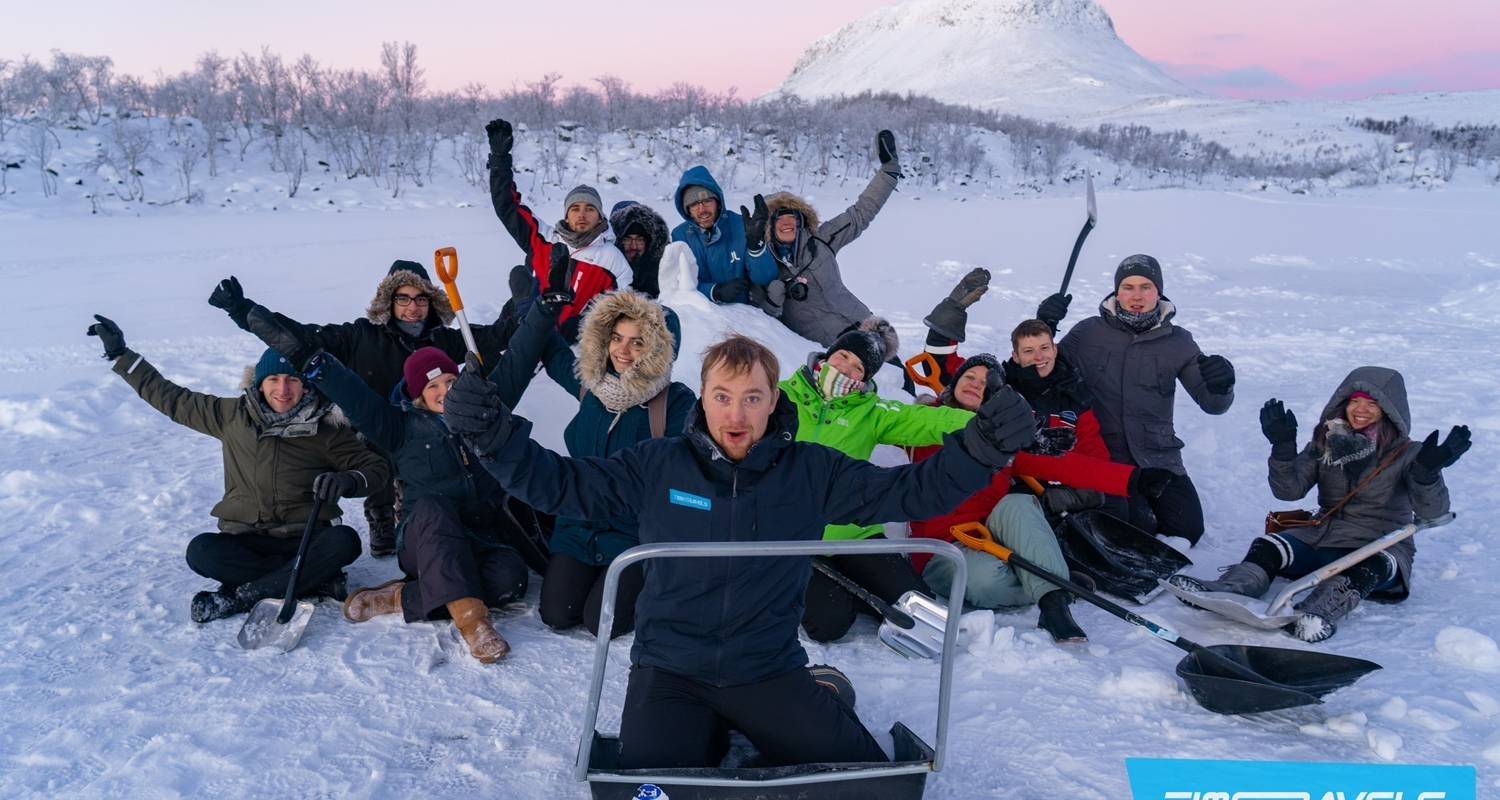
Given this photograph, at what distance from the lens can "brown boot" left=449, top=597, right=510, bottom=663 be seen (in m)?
3.38

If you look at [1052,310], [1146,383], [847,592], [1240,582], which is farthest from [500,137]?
[1240,582]

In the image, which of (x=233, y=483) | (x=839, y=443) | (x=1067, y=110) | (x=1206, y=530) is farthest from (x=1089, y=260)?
(x=1067, y=110)

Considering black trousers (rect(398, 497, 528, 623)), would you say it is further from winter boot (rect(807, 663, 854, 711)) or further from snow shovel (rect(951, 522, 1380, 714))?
snow shovel (rect(951, 522, 1380, 714))

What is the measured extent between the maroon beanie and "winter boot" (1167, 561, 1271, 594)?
3.18 metres

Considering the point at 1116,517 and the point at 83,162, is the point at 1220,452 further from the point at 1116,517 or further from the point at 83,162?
the point at 83,162

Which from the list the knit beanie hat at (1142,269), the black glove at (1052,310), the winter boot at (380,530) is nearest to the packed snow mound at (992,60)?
the black glove at (1052,310)

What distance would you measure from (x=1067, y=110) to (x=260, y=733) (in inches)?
3833

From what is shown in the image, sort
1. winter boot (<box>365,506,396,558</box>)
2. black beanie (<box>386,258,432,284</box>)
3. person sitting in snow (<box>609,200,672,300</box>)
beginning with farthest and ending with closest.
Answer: person sitting in snow (<box>609,200,672,300</box>) < black beanie (<box>386,258,432,284</box>) < winter boot (<box>365,506,396,558</box>)

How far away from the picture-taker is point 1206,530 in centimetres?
506

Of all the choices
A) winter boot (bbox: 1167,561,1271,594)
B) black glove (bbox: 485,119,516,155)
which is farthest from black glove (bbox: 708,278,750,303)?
winter boot (bbox: 1167,561,1271,594)

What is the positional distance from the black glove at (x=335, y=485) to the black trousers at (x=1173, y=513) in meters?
3.66

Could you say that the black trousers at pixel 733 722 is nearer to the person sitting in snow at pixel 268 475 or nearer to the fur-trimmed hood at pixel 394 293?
the person sitting in snow at pixel 268 475

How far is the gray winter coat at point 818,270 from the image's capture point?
247 inches

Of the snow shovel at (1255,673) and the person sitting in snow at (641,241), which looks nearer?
the snow shovel at (1255,673)
